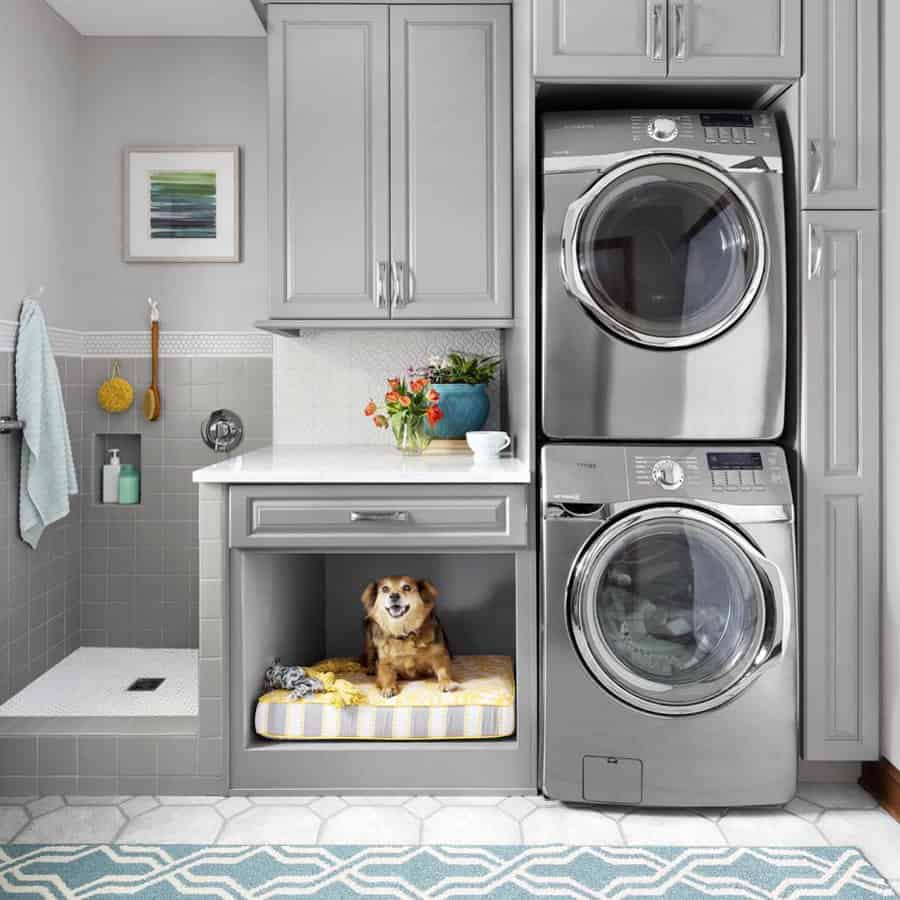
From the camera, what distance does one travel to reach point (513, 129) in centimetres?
272

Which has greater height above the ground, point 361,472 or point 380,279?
point 380,279

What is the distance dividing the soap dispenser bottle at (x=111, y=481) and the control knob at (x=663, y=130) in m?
2.14

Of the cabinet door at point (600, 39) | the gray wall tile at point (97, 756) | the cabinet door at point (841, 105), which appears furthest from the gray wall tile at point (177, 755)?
the cabinet door at point (841, 105)

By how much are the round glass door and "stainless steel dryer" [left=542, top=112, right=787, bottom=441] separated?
0.27 metres

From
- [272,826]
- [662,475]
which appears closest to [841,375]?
[662,475]

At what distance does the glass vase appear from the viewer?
2785 millimetres

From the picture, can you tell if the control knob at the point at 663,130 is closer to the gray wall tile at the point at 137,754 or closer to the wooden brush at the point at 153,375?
the wooden brush at the point at 153,375

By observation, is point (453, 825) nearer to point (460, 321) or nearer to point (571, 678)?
point (571, 678)

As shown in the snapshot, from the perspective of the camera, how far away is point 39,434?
269cm

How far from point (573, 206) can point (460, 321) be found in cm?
63

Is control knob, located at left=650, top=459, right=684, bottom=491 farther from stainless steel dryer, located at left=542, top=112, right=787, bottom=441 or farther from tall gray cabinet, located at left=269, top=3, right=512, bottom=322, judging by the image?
tall gray cabinet, located at left=269, top=3, right=512, bottom=322

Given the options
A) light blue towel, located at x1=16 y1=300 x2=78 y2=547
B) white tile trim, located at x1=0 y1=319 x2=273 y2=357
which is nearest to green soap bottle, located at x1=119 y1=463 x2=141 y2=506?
light blue towel, located at x1=16 y1=300 x2=78 y2=547

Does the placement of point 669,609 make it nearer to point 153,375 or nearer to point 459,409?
point 459,409

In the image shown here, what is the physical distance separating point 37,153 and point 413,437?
152 centimetres
